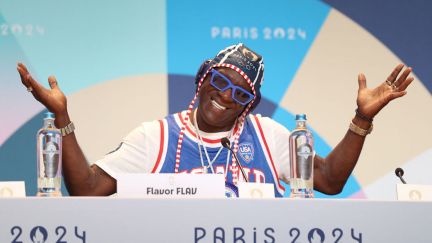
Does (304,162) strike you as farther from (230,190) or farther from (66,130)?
(66,130)

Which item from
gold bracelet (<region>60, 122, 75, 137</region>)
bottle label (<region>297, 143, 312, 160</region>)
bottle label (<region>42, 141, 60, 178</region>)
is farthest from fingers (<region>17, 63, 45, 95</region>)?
bottle label (<region>297, 143, 312, 160</region>)

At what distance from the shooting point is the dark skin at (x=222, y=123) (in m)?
2.64

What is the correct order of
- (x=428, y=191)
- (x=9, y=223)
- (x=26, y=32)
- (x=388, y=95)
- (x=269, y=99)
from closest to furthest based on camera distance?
(x=9, y=223), (x=428, y=191), (x=388, y=95), (x=26, y=32), (x=269, y=99)

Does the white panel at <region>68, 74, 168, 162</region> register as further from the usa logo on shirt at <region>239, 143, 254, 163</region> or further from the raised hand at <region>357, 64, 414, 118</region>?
the raised hand at <region>357, 64, 414, 118</region>

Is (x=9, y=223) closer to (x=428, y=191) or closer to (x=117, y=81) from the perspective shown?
(x=428, y=191)

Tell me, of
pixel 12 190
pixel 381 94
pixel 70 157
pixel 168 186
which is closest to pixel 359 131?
pixel 381 94

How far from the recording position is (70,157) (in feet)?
8.93

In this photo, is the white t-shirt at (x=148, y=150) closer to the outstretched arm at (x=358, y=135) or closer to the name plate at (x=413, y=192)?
the outstretched arm at (x=358, y=135)

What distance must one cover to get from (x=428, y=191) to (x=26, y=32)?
2316 millimetres

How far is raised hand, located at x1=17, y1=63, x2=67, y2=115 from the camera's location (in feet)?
8.42

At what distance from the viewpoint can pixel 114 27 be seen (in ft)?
12.8

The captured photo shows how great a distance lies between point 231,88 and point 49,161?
933mm

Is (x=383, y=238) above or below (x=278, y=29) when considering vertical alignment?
below

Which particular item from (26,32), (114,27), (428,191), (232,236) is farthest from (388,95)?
(26,32)
